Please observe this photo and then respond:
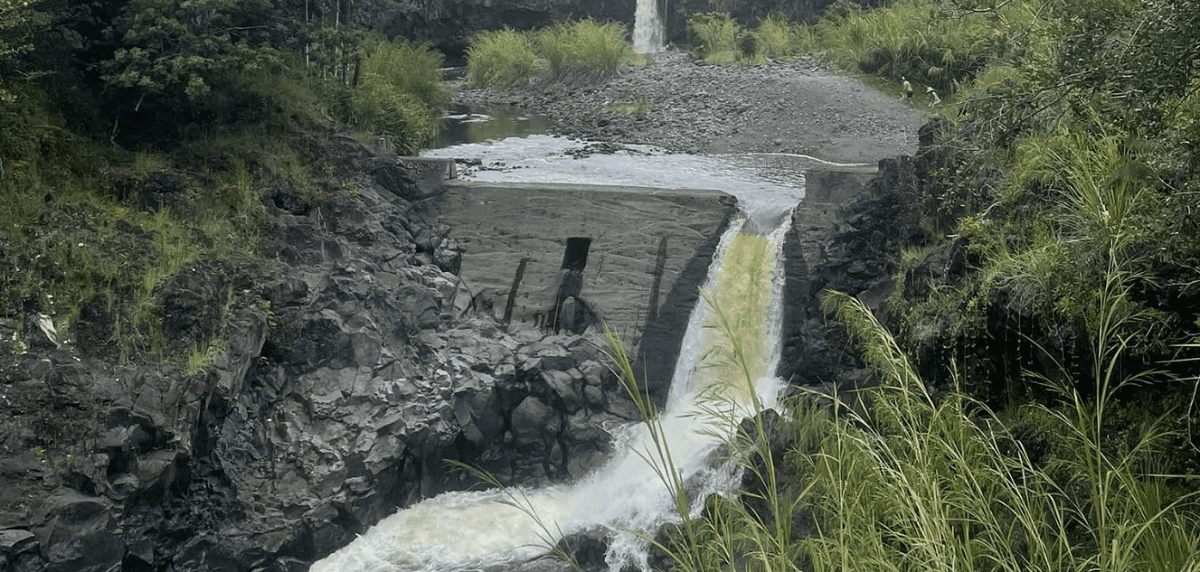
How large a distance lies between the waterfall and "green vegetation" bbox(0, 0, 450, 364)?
2.46 meters

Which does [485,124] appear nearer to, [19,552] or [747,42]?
[747,42]

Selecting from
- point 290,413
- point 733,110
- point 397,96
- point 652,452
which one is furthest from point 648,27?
point 290,413

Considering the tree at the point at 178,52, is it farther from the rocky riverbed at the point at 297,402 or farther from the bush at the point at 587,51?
the bush at the point at 587,51

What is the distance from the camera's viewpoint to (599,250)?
13.1 m

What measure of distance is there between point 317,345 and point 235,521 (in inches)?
82.9

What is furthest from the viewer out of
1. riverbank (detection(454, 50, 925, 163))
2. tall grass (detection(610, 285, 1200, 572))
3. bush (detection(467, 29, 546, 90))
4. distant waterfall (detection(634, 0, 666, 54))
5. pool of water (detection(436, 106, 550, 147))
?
distant waterfall (detection(634, 0, 666, 54))

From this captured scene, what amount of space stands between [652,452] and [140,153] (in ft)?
22.0

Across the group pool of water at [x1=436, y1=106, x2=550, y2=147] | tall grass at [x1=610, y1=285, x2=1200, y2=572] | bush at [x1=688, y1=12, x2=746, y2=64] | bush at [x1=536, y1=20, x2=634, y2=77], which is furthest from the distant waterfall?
tall grass at [x1=610, y1=285, x2=1200, y2=572]

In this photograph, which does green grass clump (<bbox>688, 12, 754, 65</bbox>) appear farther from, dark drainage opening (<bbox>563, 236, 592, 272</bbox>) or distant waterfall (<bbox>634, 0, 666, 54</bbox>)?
dark drainage opening (<bbox>563, 236, 592, 272</bbox>)

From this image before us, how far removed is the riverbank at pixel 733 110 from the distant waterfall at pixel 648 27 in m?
7.19

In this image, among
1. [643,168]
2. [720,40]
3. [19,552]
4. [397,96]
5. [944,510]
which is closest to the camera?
[944,510]

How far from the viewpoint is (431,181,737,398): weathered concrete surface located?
40.0ft

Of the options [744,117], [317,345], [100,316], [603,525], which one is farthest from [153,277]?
[744,117]

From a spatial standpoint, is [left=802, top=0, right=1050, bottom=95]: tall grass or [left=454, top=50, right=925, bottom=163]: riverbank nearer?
[left=454, top=50, right=925, bottom=163]: riverbank
